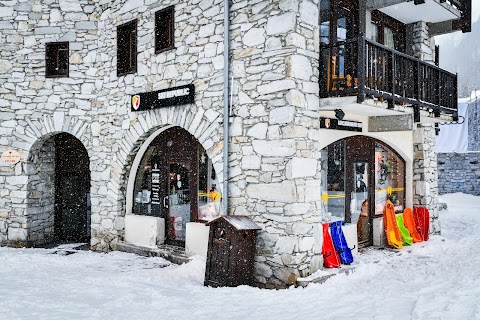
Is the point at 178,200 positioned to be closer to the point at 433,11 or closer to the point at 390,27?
the point at 390,27

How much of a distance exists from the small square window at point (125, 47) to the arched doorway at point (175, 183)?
182cm

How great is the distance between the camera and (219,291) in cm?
658

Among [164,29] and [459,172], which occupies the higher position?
[164,29]

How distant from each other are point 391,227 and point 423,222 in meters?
1.22

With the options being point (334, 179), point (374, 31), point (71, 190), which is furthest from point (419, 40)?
point (71, 190)

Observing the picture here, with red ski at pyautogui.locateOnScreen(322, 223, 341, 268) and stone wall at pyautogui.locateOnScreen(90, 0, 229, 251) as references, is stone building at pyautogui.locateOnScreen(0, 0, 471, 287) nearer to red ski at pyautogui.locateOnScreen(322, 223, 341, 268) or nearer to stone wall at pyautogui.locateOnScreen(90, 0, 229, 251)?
stone wall at pyautogui.locateOnScreen(90, 0, 229, 251)

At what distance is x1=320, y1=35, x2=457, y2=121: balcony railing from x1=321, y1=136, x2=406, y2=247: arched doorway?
4.85ft

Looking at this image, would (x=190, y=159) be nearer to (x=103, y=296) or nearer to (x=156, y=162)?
(x=156, y=162)

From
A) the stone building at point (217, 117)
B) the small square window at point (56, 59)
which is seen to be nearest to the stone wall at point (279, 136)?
the stone building at point (217, 117)

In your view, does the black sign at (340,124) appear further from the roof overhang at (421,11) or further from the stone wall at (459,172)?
the stone wall at (459,172)

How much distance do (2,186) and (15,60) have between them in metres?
3.13

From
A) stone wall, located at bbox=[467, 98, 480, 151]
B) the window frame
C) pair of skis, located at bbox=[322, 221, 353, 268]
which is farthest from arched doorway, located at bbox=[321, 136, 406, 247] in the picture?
stone wall, located at bbox=[467, 98, 480, 151]

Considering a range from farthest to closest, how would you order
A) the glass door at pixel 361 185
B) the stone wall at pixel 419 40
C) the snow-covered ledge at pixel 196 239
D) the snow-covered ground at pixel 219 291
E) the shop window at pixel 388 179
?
1. the stone wall at pixel 419 40
2. the shop window at pixel 388 179
3. the glass door at pixel 361 185
4. the snow-covered ledge at pixel 196 239
5. the snow-covered ground at pixel 219 291

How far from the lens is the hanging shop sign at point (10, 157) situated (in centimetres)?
1077
